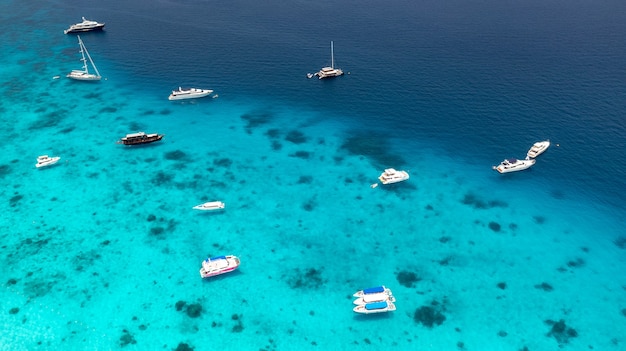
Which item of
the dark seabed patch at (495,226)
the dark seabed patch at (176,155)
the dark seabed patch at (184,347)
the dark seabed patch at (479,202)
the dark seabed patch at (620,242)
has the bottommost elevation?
the dark seabed patch at (184,347)

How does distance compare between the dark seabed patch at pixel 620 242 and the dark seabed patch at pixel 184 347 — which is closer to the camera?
the dark seabed patch at pixel 184 347

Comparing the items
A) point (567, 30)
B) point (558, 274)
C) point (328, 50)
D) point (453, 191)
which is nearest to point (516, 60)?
point (567, 30)

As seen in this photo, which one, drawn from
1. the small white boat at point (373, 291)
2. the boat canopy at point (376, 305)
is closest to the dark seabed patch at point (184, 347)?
the small white boat at point (373, 291)

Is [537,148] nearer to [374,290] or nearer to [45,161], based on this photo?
[374,290]

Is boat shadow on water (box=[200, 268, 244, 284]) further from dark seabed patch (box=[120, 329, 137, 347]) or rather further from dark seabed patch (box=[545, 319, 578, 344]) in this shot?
dark seabed patch (box=[545, 319, 578, 344])

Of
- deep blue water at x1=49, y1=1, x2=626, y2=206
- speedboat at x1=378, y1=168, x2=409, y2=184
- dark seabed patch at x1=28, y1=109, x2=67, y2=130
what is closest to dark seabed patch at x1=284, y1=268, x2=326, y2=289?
speedboat at x1=378, y1=168, x2=409, y2=184

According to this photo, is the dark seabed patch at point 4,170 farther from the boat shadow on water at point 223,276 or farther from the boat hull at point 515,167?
the boat hull at point 515,167
